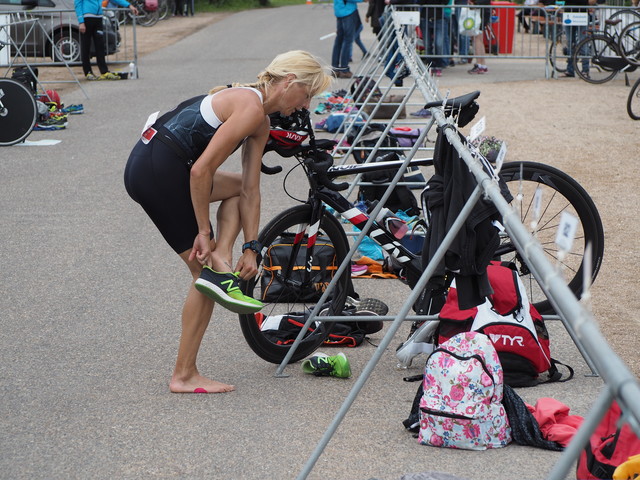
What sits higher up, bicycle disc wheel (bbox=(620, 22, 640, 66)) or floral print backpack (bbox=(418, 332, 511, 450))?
bicycle disc wheel (bbox=(620, 22, 640, 66))

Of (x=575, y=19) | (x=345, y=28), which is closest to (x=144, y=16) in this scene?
(x=345, y=28)

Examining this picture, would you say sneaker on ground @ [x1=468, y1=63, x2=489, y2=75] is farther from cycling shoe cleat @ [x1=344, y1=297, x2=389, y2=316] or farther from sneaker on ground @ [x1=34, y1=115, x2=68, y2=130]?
cycling shoe cleat @ [x1=344, y1=297, x2=389, y2=316]

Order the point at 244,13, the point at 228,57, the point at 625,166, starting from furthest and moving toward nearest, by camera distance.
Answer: the point at 244,13 < the point at 228,57 < the point at 625,166

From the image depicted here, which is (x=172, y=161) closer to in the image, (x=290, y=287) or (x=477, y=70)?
(x=290, y=287)

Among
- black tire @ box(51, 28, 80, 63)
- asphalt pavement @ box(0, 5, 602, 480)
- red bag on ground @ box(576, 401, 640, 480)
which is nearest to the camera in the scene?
red bag on ground @ box(576, 401, 640, 480)

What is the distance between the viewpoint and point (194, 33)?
91.5 ft

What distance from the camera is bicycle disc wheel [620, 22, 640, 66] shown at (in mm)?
14820

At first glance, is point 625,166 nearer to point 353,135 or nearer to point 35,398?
point 353,135

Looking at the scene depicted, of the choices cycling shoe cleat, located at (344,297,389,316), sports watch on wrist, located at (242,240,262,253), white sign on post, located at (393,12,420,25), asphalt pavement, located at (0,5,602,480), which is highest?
white sign on post, located at (393,12,420,25)

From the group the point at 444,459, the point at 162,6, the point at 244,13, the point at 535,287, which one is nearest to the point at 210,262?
the point at 444,459

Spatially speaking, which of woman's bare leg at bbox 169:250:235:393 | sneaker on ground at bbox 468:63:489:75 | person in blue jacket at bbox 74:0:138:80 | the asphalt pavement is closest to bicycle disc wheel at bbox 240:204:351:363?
the asphalt pavement

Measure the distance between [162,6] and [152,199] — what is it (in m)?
29.8

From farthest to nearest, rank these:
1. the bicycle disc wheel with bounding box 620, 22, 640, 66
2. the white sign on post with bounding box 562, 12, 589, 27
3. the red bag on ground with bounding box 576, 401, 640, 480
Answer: the white sign on post with bounding box 562, 12, 589, 27 < the bicycle disc wheel with bounding box 620, 22, 640, 66 < the red bag on ground with bounding box 576, 401, 640, 480

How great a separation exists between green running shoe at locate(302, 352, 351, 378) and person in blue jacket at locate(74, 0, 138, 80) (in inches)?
505
